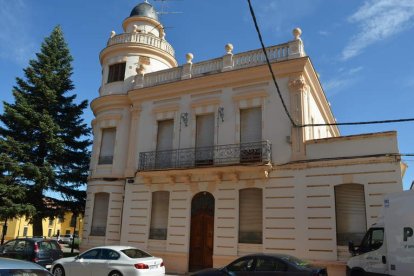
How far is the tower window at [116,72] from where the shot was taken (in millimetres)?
21891

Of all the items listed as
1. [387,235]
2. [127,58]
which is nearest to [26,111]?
[127,58]

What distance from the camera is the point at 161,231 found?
1805cm

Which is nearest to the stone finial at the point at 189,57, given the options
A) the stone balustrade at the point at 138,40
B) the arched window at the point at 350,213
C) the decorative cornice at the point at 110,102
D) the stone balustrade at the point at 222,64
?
the stone balustrade at the point at 222,64

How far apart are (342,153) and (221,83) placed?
6.72 m

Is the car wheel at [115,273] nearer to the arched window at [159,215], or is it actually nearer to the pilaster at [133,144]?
the arched window at [159,215]

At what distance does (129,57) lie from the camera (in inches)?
861

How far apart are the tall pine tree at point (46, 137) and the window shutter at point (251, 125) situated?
1245 centimetres

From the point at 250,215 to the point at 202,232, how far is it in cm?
251

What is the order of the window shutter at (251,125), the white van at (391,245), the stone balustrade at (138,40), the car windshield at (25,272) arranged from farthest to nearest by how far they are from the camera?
the stone balustrade at (138,40)
the window shutter at (251,125)
the white van at (391,245)
the car windshield at (25,272)

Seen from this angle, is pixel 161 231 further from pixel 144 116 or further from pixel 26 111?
pixel 26 111

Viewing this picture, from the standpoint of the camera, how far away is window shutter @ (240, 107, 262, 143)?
1700 cm

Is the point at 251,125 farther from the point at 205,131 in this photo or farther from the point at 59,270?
the point at 59,270

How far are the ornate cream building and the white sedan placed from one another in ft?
15.9

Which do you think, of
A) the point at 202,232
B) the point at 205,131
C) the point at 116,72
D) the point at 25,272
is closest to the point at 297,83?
the point at 205,131
